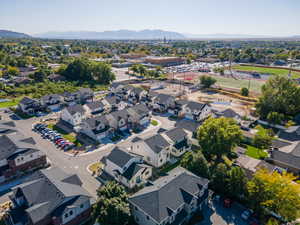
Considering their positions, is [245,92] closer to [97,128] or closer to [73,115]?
[97,128]

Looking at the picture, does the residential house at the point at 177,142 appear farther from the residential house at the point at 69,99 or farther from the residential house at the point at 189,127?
the residential house at the point at 69,99

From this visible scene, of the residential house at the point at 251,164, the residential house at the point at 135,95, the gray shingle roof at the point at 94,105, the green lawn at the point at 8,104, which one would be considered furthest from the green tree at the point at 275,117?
the green lawn at the point at 8,104

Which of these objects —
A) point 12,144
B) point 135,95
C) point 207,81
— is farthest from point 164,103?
point 12,144

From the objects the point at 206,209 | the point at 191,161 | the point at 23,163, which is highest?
the point at 191,161

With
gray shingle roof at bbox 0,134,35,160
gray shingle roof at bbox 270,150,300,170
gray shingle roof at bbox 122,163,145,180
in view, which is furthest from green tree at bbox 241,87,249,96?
gray shingle roof at bbox 0,134,35,160

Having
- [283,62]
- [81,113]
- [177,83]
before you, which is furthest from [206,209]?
[283,62]

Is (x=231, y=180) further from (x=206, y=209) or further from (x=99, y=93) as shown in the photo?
(x=99, y=93)
